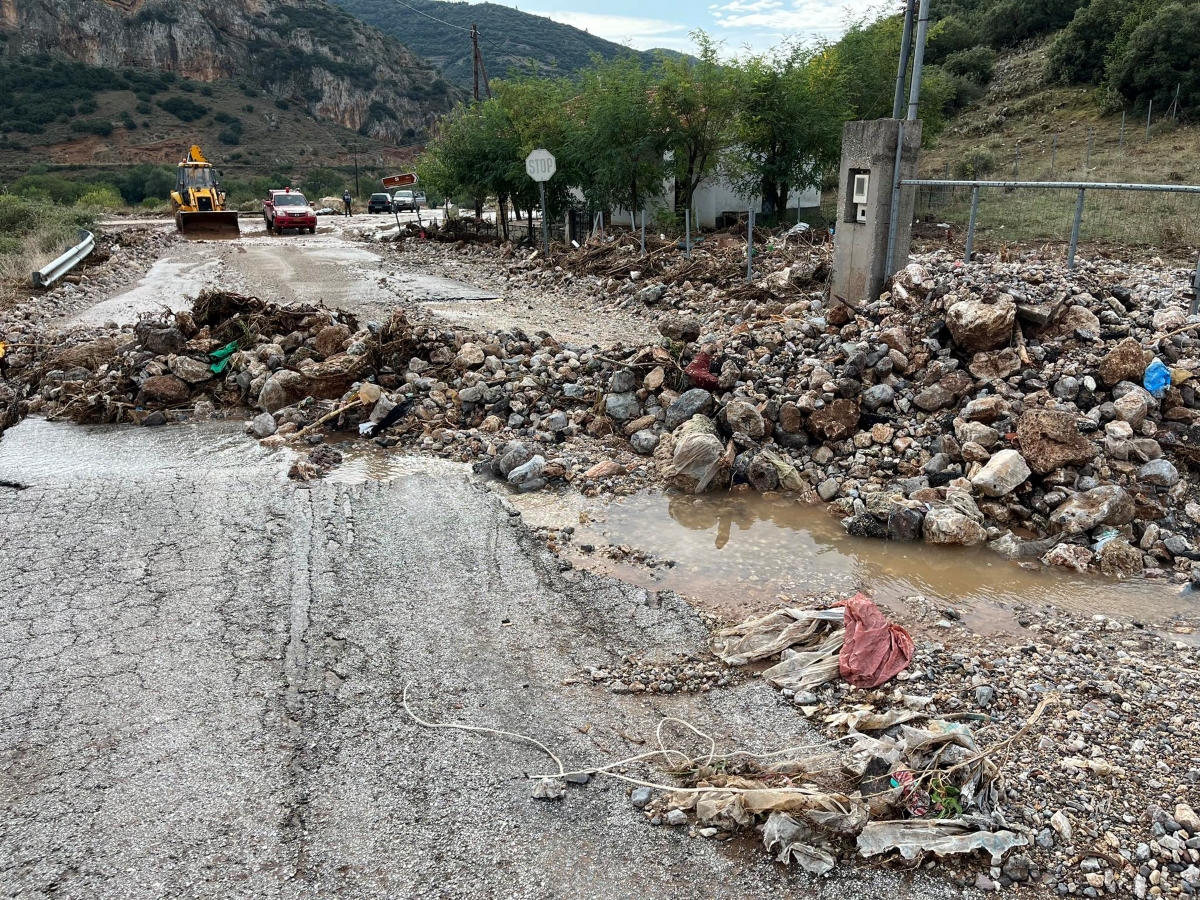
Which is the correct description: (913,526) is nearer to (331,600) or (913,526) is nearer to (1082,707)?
(1082,707)

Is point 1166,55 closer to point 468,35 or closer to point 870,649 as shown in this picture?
point 870,649

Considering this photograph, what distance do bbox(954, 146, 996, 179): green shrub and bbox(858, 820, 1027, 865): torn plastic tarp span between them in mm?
26453

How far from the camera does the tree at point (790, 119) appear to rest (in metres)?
20.3

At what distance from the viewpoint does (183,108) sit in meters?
77.3

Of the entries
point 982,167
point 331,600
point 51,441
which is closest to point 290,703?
point 331,600

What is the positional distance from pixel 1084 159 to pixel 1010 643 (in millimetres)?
26466

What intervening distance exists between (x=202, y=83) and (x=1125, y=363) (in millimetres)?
100601

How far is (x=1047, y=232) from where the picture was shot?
40.1 feet

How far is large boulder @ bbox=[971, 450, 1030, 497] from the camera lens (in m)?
6.11

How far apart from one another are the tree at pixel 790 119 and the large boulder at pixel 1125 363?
15.4 m

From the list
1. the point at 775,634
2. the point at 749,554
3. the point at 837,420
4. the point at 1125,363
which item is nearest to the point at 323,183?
the point at 837,420

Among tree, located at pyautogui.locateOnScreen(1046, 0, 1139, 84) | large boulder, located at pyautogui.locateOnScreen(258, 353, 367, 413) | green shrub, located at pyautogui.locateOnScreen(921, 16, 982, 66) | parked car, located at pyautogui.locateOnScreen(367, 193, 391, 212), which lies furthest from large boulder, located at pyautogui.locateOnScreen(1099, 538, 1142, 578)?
parked car, located at pyautogui.locateOnScreen(367, 193, 391, 212)

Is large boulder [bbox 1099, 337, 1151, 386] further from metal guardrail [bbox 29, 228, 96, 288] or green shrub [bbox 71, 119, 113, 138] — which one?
green shrub [bbox 71, 119, 113, 138]

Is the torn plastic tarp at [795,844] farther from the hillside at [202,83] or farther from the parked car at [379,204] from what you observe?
the hillside at [202,83]
